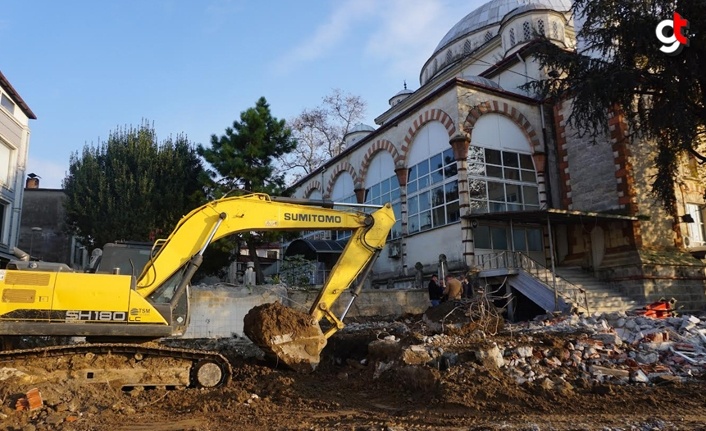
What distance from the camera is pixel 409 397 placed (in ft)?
24.1

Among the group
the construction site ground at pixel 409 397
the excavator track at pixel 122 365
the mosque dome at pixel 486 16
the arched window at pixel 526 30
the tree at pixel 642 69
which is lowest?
Answer: the construction site ground at pixel 409 397

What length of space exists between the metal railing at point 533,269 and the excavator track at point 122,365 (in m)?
10.6

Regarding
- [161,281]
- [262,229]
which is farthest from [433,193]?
[161,281]

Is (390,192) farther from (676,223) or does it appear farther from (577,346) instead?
(577,346)

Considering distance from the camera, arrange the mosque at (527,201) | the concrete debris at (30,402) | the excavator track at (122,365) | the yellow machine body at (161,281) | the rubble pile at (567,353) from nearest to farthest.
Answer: the concrete debris at (30,402) → the yellow machine body at (161,281) → the excavator track at (122,365) → the rubble pile at (567,353) → the mosque at (527,201)

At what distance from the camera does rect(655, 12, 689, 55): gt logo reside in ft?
44.7

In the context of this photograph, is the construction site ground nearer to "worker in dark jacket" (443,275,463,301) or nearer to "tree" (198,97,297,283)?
"worker in dark jacket" (443,275,463,301)

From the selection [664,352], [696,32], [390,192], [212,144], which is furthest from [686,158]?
[212,144]

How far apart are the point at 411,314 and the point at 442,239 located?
165 inches

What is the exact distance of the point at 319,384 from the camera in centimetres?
818

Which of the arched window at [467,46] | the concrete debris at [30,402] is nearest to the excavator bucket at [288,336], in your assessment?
the concrete debris at [30,402]

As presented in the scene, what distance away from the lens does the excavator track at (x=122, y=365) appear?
7.30 m

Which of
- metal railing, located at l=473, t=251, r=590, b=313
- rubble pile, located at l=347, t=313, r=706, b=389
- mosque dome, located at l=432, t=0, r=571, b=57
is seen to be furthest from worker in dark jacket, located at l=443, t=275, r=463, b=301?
mosque dome, located at l=432, t=0, r=571, b=57

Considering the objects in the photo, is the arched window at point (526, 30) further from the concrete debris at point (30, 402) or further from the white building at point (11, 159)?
the concrete debris at point (30, 402)
